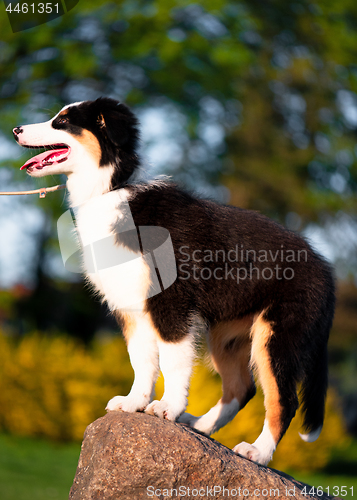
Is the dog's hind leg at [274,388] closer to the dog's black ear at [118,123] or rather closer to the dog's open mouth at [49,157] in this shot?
the dog's black ear at [118,123]

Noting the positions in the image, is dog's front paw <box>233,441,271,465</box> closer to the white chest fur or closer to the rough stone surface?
the rough stone surface

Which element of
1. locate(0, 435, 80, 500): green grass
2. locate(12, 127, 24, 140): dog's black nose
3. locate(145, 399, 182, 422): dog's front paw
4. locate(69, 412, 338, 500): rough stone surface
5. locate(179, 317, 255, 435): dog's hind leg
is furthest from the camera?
locate(0, 435, 80, 500): green grass

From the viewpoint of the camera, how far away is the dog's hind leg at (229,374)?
371 centimetres

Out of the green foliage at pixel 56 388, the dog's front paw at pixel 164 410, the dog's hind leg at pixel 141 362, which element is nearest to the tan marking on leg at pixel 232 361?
the dog's hind leg at pixel 141 362

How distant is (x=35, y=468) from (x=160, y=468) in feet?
19.2

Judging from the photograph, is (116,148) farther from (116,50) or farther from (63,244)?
(116,50)

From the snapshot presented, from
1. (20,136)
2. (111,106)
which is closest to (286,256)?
(111,106)

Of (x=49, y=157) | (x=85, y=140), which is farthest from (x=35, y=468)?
(x=85, y=140)

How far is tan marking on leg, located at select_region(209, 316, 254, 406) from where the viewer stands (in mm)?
3805

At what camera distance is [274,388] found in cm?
332

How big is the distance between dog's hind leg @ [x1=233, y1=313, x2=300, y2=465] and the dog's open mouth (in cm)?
188

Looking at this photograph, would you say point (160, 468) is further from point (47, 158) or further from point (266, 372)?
point (47, 158)

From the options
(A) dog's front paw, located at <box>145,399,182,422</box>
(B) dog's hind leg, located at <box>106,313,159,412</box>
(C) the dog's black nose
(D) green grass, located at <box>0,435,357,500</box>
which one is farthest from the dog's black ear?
(D) green grass, located at <box>0,435,357,500</box>

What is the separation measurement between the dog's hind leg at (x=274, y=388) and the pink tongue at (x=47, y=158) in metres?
1.88
